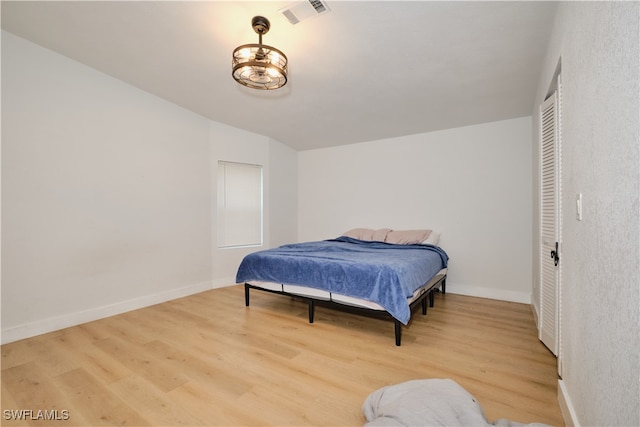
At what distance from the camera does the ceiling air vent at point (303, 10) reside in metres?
1.98

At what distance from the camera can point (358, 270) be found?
2570mm

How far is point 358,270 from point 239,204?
8.79ft

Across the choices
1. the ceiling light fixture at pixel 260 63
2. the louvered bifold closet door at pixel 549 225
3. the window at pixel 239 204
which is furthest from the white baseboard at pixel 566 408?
the window at pixel 239 204

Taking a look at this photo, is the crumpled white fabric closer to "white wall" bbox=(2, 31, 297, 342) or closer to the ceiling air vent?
the ceiling air vent

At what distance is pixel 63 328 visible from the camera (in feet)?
9.07

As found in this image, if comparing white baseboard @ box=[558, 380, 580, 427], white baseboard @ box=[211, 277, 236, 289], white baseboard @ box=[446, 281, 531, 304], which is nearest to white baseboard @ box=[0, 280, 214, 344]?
white baseboard @ box=[211, 277, 236, 289]

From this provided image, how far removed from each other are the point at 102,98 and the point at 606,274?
13.9 ft

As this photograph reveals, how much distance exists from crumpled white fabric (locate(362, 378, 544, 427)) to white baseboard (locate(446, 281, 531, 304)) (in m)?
2.56

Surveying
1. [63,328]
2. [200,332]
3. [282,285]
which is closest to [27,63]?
[63,328]

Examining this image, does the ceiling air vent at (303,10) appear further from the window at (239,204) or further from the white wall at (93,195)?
the window at (239,204)

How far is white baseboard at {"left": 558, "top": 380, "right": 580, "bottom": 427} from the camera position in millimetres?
1335

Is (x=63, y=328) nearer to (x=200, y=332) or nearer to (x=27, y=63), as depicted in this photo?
(x=200, y=332)

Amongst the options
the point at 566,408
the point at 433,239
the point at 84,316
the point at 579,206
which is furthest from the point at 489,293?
the point at 84,316

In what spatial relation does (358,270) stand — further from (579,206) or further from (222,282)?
(222,282)
